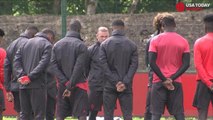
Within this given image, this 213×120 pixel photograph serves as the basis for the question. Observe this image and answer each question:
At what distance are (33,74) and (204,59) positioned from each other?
2.89 metres

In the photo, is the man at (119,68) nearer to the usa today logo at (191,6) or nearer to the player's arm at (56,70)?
the player's arm at (56,70)

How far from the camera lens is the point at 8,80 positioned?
13.6 m

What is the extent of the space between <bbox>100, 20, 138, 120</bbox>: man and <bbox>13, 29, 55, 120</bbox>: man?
101 centimetres

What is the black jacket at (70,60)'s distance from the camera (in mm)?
12555

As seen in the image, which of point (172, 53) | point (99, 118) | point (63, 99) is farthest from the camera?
point (99, 118)

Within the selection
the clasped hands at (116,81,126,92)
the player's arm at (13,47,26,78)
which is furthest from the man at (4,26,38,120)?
the clasped hands at (116,81,126,92)

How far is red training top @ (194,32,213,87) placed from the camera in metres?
11.9

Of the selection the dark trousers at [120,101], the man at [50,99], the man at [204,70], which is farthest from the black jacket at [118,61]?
the man at [50,99]

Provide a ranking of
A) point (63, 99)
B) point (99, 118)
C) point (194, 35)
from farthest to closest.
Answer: point (194, 35) < point (99, 118) < point (63, 99)

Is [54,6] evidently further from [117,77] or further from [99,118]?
[117,77]

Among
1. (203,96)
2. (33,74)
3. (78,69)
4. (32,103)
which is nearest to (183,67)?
(203,96)

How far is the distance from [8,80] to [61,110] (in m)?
1.42

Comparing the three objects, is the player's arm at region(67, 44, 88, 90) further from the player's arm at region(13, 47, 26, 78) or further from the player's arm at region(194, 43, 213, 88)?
the player's arm at region(194, 43, 213, 88)

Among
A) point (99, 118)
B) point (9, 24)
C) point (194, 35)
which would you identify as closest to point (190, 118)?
point (99, 118)
